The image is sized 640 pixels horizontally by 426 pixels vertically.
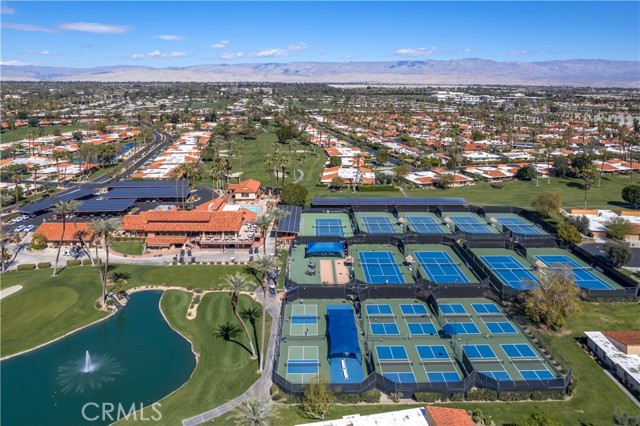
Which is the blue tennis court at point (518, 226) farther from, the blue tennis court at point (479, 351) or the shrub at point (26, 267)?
the shrub at point (26, 267)

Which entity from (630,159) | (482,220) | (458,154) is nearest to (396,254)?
(482,220)

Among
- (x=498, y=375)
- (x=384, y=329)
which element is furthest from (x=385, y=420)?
(x=384, y=329)

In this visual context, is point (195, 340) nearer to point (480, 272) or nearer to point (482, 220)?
point (480, 272)

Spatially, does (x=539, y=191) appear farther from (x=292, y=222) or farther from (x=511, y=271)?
(x=292, y=222)

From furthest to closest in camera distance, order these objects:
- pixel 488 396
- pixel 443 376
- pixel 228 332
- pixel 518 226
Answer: pixel 518 226, pixel 228 332, pixel 443 376, pixel 488 396

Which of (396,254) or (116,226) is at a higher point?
(116,226)

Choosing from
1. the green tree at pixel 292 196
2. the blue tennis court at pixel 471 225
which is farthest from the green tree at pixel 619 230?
the green tree at pixel 292 196

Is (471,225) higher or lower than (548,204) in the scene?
lower
